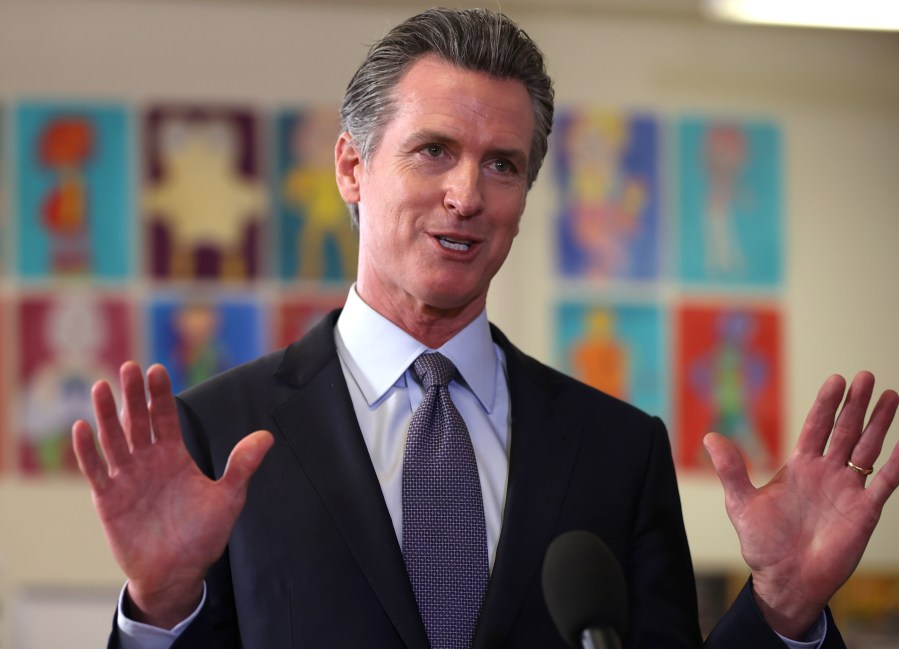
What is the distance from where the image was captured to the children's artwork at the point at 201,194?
4211 mm

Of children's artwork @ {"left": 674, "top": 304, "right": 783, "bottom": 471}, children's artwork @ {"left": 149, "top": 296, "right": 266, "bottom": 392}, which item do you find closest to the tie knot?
children's artwork @ {"left": 149, "top": 296, "right": 266, "bottom": 392}

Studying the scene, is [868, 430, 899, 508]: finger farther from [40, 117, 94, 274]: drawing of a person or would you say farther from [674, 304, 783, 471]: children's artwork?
[40, 117, 94, 274]: drawing of a person

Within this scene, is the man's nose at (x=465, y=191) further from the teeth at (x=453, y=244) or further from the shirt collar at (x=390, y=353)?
the shirt collar at (x=390, y=353)

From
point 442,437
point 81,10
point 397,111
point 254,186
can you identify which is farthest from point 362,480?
point 81,10

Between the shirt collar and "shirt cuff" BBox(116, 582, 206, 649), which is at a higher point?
the shirt collar

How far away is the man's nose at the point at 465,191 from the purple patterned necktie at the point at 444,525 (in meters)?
0.27

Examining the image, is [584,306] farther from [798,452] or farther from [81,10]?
[798,452]

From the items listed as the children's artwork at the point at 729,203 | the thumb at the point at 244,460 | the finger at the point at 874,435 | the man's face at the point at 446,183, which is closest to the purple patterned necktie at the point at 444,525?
the man's face at the point at 446,183

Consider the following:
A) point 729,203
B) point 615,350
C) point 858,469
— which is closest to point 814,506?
point 858,469

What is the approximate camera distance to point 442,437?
1.70m

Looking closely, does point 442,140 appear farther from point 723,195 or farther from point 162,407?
point 723,195

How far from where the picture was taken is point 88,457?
1340 millimetres

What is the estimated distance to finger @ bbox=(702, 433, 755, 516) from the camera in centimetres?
154

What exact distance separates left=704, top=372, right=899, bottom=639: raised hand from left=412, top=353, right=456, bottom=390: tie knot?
1.32 ft
